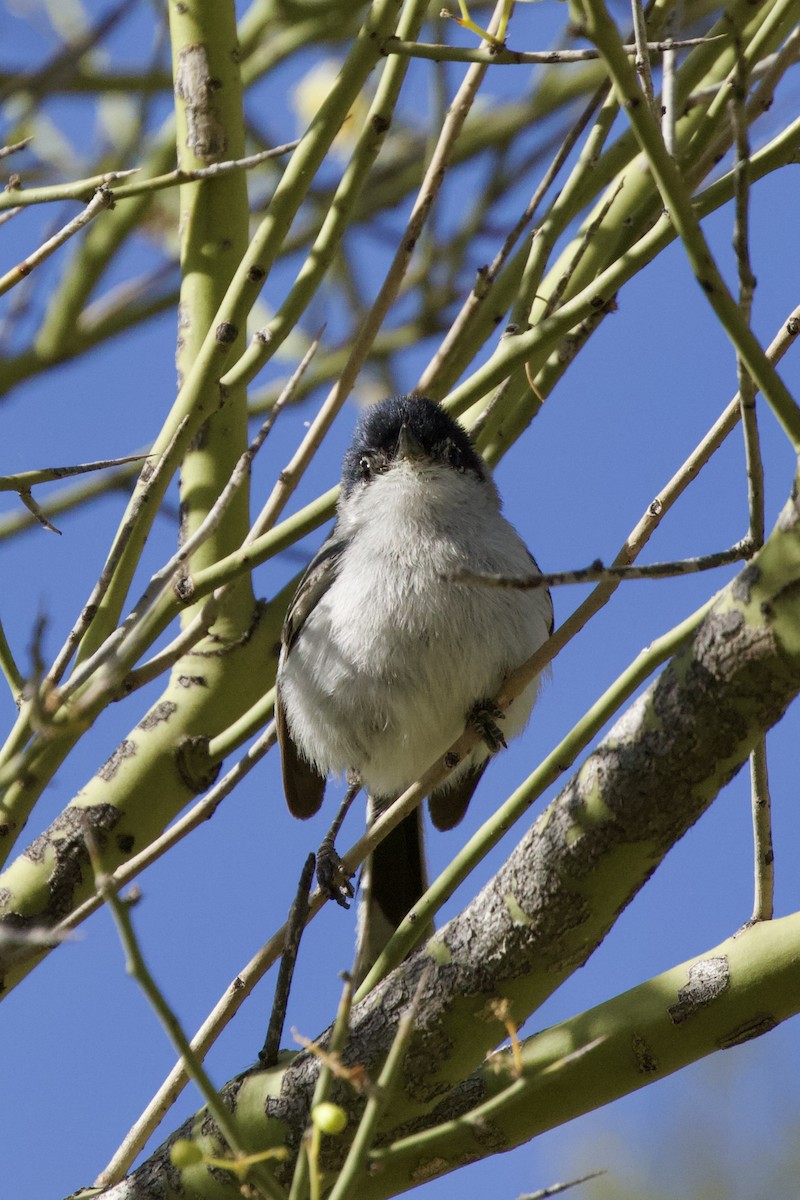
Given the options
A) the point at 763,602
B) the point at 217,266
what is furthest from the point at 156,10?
the point at 763,602

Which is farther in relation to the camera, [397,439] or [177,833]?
[397,439]

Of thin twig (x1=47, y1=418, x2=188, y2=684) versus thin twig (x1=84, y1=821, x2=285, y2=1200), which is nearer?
thin twig (x1=84, y1=821, x2=285, y2=1200)

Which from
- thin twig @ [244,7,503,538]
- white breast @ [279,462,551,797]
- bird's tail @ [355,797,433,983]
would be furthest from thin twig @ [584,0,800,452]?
bird's tail @ [355,797,433,983]

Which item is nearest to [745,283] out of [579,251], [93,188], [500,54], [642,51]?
[642,51]

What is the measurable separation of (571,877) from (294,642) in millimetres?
1632

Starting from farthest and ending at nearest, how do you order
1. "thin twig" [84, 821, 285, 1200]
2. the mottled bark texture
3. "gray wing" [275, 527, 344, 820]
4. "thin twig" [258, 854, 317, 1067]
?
"gray wing" [275, 527, 344, 820], "thin twig" [258, 854, 317, 1067], the mottled bark texture, "thin twig" [84, 821, 285, 1200]

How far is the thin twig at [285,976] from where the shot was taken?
2.42 m

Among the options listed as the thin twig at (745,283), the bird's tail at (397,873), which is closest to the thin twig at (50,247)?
the thin twig at (745,283)

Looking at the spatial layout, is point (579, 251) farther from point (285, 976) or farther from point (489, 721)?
point (285, 976)

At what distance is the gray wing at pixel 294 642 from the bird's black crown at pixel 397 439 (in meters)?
0.23

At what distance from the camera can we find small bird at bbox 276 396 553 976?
333 centimetres

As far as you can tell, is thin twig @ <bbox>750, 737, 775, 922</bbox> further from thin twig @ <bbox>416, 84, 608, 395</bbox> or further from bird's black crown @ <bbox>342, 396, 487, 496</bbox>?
bird's black crown @ <bbox>342, 396, 487, 496</bbox>

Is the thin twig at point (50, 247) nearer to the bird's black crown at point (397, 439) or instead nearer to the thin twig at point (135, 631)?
the thin twig at point (135, 631)

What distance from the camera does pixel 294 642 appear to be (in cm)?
355
